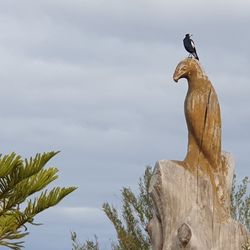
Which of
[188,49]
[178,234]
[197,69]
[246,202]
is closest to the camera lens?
[178,234]

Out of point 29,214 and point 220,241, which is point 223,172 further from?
point 29,214

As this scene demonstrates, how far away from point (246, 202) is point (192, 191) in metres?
8.76

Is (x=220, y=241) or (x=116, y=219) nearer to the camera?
(x=220, y=241)

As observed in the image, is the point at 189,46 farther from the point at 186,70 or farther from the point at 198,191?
the point at 198,191

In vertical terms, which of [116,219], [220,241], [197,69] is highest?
[116,219]

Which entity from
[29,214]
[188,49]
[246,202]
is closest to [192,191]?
[188,49]

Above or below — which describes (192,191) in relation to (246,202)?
below

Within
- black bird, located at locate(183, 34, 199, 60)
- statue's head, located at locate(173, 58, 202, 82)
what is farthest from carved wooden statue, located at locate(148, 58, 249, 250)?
black bird, located at locate(183, 34, 199, 60)

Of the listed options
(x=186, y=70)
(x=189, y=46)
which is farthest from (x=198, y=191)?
(x=189, y=46)

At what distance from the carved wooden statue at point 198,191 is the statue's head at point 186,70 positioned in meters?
0.01

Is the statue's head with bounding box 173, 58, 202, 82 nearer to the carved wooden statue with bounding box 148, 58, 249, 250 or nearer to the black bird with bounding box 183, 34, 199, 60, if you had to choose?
the carved wooden statue with bounding box 148, 58, 249, 250

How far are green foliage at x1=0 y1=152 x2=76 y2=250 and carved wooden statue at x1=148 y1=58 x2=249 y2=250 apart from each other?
1.48 m

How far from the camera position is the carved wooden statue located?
6.66 m

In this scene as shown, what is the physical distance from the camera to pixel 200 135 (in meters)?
6.93
